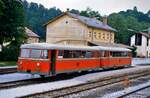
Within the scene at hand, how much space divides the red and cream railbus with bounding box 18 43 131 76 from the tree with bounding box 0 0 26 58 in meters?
18.0

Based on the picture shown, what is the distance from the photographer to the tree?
51.6 metres

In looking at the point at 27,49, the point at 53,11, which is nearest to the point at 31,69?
the point at 27,49

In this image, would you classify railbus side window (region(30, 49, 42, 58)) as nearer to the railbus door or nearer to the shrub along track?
the railbus door

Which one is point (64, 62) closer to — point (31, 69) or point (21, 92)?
point (31, 69)

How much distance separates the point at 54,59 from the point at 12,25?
999 inches

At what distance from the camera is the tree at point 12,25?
169 feet

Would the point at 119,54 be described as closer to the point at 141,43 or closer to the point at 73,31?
the point at 73,31

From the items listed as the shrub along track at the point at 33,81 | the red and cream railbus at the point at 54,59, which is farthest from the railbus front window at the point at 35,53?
the shrub along track at the point at 33,81

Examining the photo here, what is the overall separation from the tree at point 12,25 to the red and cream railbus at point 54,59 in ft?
58.9

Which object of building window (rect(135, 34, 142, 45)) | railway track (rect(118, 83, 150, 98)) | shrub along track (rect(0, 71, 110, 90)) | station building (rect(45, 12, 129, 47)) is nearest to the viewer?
railway track (rect(118, 83, 150, 98))

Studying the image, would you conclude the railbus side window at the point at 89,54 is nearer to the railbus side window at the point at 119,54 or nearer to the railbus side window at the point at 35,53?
the railbus side window at the point at 119,54

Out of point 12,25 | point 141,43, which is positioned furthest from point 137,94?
point 141,43

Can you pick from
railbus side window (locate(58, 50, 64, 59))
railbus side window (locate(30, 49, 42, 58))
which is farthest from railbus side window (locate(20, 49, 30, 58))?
railbus side window (locate(58, 50, 64, 59))

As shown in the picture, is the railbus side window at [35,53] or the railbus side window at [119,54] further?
the railbus side window at [119,54]
